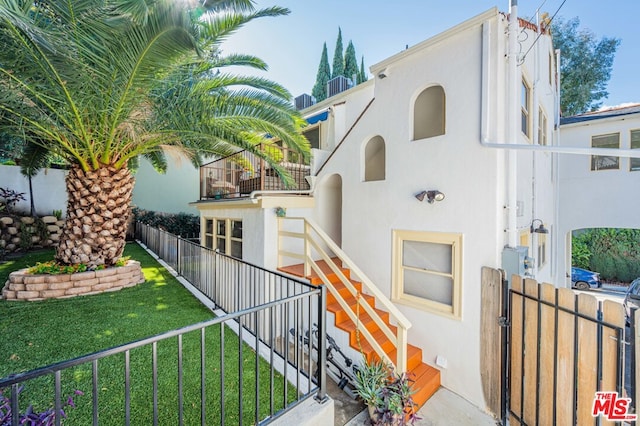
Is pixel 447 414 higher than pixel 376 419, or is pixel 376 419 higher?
pixel 376 419

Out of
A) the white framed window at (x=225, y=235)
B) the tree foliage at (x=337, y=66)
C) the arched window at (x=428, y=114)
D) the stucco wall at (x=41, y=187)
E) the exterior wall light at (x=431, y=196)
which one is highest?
the tree foliage at (x=337, y=66)

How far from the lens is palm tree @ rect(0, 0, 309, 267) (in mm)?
4098

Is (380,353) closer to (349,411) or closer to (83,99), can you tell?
(349,411)

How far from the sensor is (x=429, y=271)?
5.35 m

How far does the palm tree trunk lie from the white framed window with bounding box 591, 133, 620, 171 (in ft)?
50.6

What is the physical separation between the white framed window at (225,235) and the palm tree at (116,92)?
95.4 inches

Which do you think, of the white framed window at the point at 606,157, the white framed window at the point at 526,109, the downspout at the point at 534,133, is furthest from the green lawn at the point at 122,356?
the white framed window at the point at 606,157

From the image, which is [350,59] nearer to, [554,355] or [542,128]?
[542,128]

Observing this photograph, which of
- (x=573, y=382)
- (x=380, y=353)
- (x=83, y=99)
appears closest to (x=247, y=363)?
(x=380, y=353)

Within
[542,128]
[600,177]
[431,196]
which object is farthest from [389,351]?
[600,177]

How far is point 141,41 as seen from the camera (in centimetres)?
414

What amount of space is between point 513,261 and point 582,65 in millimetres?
21179

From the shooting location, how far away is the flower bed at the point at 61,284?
20.5ft

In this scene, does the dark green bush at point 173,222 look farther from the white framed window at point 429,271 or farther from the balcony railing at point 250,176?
the white framed window at point 429,271
